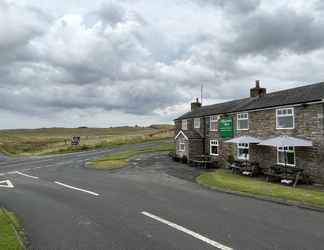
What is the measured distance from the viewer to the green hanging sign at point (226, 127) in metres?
24.7

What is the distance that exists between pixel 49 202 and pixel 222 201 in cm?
730

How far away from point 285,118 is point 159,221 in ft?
47.7

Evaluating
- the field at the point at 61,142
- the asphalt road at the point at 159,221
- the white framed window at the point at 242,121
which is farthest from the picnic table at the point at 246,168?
the field at the point at 61,142

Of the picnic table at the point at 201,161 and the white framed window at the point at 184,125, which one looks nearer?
the picnic table at the point at 201,161

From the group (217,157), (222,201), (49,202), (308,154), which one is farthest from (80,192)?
(217,157)

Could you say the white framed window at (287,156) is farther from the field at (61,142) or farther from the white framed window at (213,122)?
the field at (61,142)

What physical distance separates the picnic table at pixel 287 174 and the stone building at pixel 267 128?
66cm

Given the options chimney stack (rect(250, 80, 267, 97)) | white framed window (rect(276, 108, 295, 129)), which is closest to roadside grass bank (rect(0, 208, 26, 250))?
white framed window (rect(276, 108, 295, 129))

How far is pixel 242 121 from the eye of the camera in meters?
23.7

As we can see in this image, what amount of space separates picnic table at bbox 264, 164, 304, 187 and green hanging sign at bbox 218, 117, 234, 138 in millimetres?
6409

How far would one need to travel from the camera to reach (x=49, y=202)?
11.3 m

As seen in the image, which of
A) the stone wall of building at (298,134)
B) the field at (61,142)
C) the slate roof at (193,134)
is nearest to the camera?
the stone wall of building at (298,134)

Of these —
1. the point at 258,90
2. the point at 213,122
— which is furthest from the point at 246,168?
the point at 258,90

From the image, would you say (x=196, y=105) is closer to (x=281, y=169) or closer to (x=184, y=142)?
(x=184, y=142)
